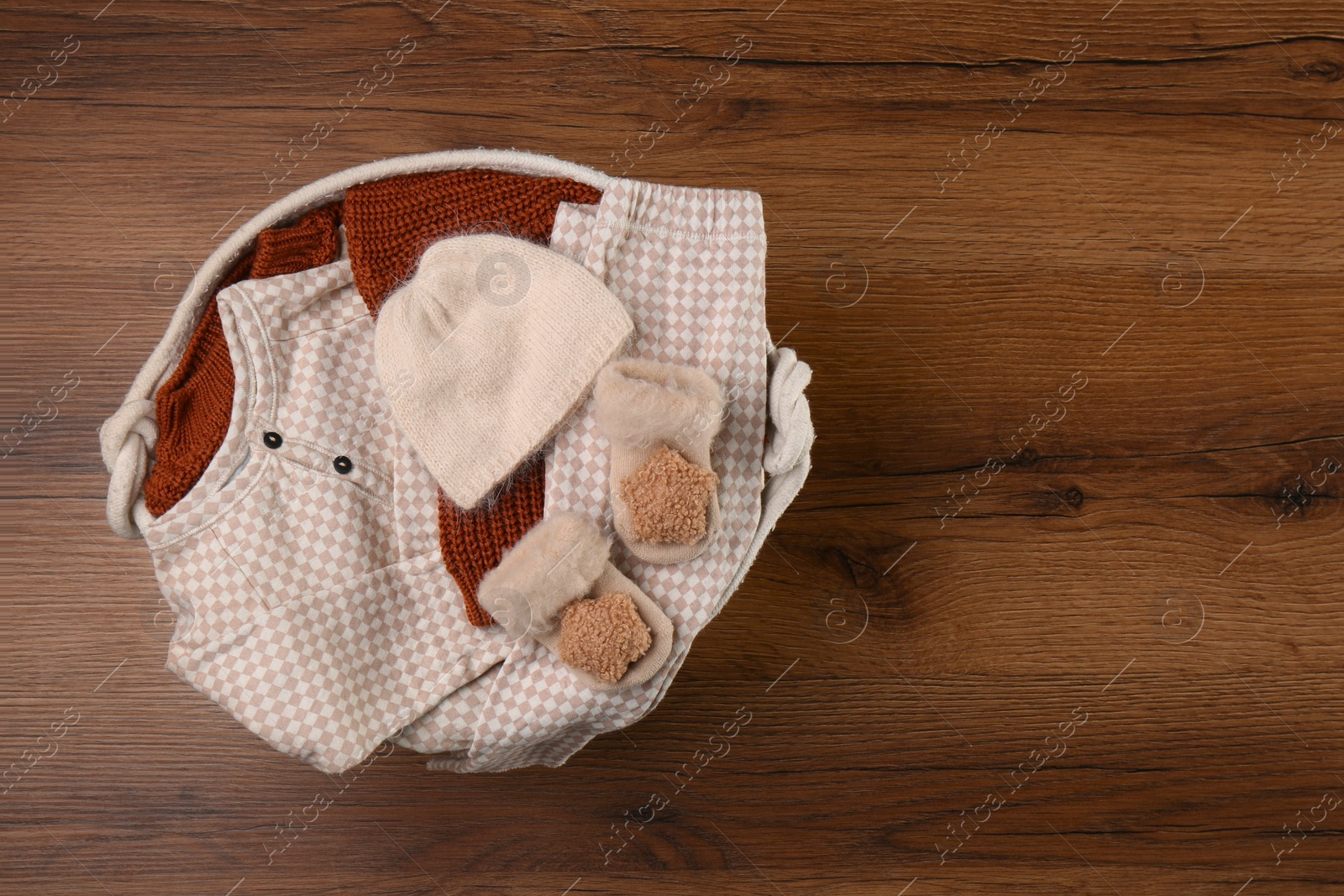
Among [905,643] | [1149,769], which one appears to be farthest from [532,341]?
[1149,769]

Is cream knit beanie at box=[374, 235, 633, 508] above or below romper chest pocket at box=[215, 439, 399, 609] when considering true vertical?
above

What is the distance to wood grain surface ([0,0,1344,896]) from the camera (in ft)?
3.39

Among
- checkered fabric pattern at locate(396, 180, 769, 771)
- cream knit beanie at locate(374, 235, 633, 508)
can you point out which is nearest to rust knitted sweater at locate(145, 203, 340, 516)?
cream knit beanie at locate(374, 235, 633, 508)

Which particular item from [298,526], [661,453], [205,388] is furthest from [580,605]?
[205,388]

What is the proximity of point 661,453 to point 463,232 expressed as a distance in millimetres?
287

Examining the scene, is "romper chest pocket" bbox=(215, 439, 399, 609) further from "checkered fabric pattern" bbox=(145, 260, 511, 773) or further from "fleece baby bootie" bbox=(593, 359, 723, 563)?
"fleece baby bootie" bbox=(593, 359, 723, 563)

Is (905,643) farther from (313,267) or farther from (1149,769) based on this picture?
(313,267)

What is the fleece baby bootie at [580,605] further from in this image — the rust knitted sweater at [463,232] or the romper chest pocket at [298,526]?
the romper chest pocket at [298,526]

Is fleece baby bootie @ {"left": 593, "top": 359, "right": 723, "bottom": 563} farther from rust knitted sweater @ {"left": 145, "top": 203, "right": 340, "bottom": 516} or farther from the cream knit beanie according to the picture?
rust knitted sweater @ {"left": 145, "top": 203, "right": 340, "bottom": 516}

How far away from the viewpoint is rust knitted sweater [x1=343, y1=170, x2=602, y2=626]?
31.1 inches

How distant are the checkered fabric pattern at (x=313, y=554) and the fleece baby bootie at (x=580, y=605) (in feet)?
0.28

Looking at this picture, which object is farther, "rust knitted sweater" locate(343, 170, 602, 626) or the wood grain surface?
the wood grain surface

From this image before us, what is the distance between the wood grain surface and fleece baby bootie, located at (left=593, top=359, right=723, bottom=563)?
330mm

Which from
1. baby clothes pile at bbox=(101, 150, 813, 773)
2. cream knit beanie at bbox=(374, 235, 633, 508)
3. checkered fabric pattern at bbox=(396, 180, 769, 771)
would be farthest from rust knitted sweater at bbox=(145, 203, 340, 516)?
checkered fabric pattern at bbox=(396, 180, 769, 771)
